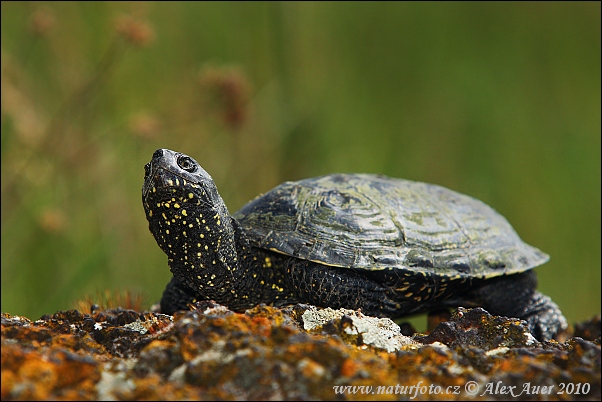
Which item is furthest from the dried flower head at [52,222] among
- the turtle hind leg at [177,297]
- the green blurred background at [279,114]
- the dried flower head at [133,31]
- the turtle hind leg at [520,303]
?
the turtle hind leg at [520,303]

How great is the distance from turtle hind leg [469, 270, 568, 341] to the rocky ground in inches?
61.4

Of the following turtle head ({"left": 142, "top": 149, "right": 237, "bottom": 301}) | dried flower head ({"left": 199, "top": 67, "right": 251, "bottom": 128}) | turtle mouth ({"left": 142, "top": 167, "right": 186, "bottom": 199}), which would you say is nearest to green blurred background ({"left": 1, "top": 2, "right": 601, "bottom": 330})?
dried flower head ({"left": 199, "top": 67, "right": 251, "bottom": 128})

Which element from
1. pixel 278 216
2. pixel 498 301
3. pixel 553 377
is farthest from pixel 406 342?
pixel 498 301

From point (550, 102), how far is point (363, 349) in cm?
598

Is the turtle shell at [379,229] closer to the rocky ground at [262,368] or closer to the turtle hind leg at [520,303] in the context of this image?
the turtle hind leg at [520,303]

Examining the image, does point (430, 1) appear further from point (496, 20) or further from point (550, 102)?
point (550, 102)

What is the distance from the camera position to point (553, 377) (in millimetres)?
1514

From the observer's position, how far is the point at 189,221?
104 inches

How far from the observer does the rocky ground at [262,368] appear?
141 cm

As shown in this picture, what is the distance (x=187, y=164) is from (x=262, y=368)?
143 cm

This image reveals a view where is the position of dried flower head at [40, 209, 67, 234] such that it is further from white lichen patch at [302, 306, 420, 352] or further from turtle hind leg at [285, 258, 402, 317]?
white lichen patch at [302, 306, 420, 352]

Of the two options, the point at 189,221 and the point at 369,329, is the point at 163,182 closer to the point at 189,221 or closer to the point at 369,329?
the point at 189,221

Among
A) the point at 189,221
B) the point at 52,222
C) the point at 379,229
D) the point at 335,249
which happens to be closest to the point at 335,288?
the point at 335,249

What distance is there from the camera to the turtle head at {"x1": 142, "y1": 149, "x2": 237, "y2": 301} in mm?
2545
